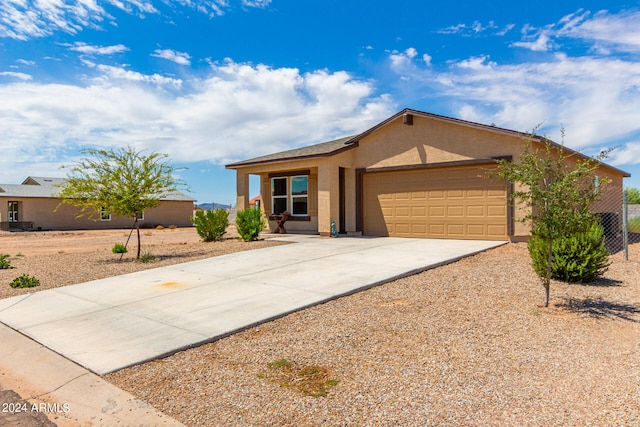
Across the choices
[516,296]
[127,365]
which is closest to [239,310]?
[127,365]

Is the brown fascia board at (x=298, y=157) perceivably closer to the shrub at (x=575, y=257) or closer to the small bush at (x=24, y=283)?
the shrub at (x=575, y=257)

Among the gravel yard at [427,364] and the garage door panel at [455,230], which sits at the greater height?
the garage door panel at [455,230]

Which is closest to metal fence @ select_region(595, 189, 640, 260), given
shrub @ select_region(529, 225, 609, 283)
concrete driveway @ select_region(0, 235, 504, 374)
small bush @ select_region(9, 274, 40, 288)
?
concrete driveway @ select_region(0, 235, 504, 374)

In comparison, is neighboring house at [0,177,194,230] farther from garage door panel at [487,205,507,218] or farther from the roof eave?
garage door panel at [487,205,507,218]

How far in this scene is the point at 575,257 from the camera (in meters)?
8.09

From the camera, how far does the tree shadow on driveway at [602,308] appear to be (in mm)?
6164

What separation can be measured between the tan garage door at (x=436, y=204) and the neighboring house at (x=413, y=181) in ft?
0.10

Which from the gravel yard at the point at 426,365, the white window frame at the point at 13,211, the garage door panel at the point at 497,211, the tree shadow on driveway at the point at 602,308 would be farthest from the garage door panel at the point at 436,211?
the white window frame at the point at 13,211

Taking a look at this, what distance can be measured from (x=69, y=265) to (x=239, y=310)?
7.82m

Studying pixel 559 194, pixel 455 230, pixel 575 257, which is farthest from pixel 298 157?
pixel 559 194

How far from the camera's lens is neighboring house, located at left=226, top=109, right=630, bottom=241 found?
13828 millimetres

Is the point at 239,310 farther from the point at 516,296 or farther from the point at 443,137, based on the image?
the point at 443,137

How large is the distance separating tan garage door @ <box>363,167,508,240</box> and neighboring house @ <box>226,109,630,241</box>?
0.10 ft

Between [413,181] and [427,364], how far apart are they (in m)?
11.6
